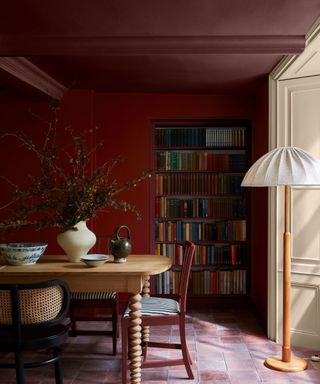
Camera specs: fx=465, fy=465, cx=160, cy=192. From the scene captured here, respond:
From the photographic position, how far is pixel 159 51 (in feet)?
11.8

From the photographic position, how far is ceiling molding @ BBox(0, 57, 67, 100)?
13.0 feet

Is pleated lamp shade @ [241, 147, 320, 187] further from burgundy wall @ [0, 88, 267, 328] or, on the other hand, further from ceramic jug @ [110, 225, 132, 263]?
burgundy wall @ [0, 88, 267, 328]

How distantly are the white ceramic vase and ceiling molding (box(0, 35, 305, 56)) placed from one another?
135cm

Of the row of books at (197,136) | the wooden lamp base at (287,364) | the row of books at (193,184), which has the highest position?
the row of books at (197,136)

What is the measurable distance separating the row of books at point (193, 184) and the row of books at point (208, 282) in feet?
3.28

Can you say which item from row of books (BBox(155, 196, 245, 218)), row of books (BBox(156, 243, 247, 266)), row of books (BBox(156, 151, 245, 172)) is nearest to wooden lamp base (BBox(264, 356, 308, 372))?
row of books (BBox(156, 243, 247, 266))

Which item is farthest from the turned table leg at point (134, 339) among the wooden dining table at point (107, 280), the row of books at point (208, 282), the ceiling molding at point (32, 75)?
the row of books at point (208, 282)

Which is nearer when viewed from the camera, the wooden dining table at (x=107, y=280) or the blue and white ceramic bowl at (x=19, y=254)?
the wooden dining table at (x=107, y=280)

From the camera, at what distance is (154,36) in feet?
11.6

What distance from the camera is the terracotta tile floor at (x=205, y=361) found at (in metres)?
3.54

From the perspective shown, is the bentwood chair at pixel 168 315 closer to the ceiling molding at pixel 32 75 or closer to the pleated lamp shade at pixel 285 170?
the pleated lamp shade at pixel 285 170

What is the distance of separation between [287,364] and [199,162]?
2.72m

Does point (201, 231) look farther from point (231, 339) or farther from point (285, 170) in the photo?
point (285, 170)

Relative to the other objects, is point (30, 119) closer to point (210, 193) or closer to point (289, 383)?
point (210, 193)
